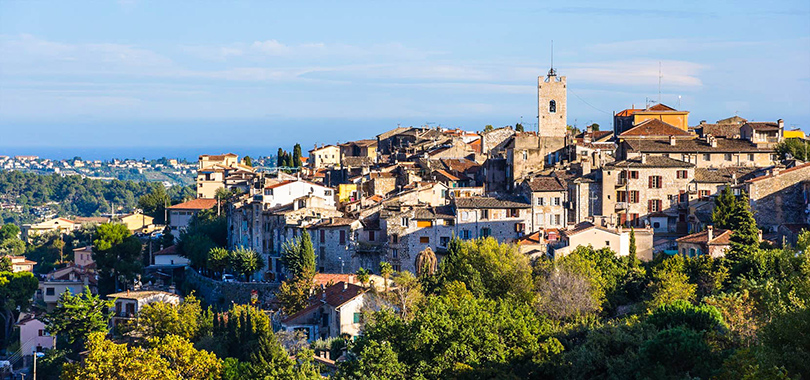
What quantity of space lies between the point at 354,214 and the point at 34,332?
20748mm

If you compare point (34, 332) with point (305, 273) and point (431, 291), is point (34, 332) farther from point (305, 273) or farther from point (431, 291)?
point (431, 291)

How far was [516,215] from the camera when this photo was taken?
53406 mm

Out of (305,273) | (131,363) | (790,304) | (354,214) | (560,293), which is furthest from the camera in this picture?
(354,214)

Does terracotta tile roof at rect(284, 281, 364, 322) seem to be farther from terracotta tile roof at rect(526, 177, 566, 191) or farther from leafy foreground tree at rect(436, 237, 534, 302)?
terracotta tile roof at rect(526, 177, 566, 191)

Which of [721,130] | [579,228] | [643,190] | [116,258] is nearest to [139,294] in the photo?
[116,258]

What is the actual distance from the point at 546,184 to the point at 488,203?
2932 millimetres

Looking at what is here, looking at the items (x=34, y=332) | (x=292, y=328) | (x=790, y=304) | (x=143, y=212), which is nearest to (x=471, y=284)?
(x=292, y=328)

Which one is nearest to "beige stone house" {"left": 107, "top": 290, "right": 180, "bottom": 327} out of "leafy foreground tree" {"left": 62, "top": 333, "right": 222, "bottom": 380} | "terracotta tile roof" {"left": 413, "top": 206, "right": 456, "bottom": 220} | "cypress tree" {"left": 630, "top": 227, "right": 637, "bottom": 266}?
"terracotta tile roof" {"left": 413, "top": 206, "right": 456, "bottom": 220}

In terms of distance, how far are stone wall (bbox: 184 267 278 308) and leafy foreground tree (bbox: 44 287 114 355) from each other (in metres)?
5.21

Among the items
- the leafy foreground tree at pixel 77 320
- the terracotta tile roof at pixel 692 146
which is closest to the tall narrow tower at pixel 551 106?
the terracotta tile roof at pixel 692 146

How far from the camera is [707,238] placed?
4806 centimetres

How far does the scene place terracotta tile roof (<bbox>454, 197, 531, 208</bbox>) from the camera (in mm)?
53469

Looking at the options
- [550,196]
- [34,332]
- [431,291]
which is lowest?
[34,332]

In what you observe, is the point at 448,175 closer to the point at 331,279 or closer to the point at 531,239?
the point at 531,239
